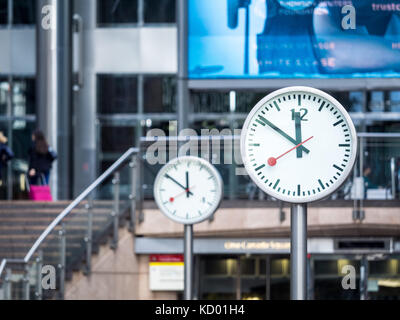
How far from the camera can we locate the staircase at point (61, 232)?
10.8 meters

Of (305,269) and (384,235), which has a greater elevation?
(305,269)

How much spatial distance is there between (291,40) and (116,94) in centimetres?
788

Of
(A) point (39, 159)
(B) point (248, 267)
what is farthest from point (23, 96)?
(B) point (248, 267)

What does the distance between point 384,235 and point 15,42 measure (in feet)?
33.4

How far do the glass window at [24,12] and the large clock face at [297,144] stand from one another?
56.3 ft

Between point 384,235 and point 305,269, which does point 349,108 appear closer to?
point 384,235

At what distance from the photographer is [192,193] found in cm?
905

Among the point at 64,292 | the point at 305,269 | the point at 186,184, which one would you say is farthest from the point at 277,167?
the point at 64,292

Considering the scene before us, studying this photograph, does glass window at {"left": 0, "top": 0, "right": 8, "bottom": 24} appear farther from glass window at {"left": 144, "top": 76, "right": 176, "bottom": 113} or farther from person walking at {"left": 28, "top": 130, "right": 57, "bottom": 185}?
person walking at {"left": 28, "top": 130, "right": 57, "bottom": 185}

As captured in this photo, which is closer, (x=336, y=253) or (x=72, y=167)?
(x=336, y=253)

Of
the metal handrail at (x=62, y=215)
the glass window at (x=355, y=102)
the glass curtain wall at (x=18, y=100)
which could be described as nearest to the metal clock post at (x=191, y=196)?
the metal handrail at (x=62, y=215)

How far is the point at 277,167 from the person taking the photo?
423 cm

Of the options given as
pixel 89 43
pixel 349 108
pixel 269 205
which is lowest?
pixel 269 205
